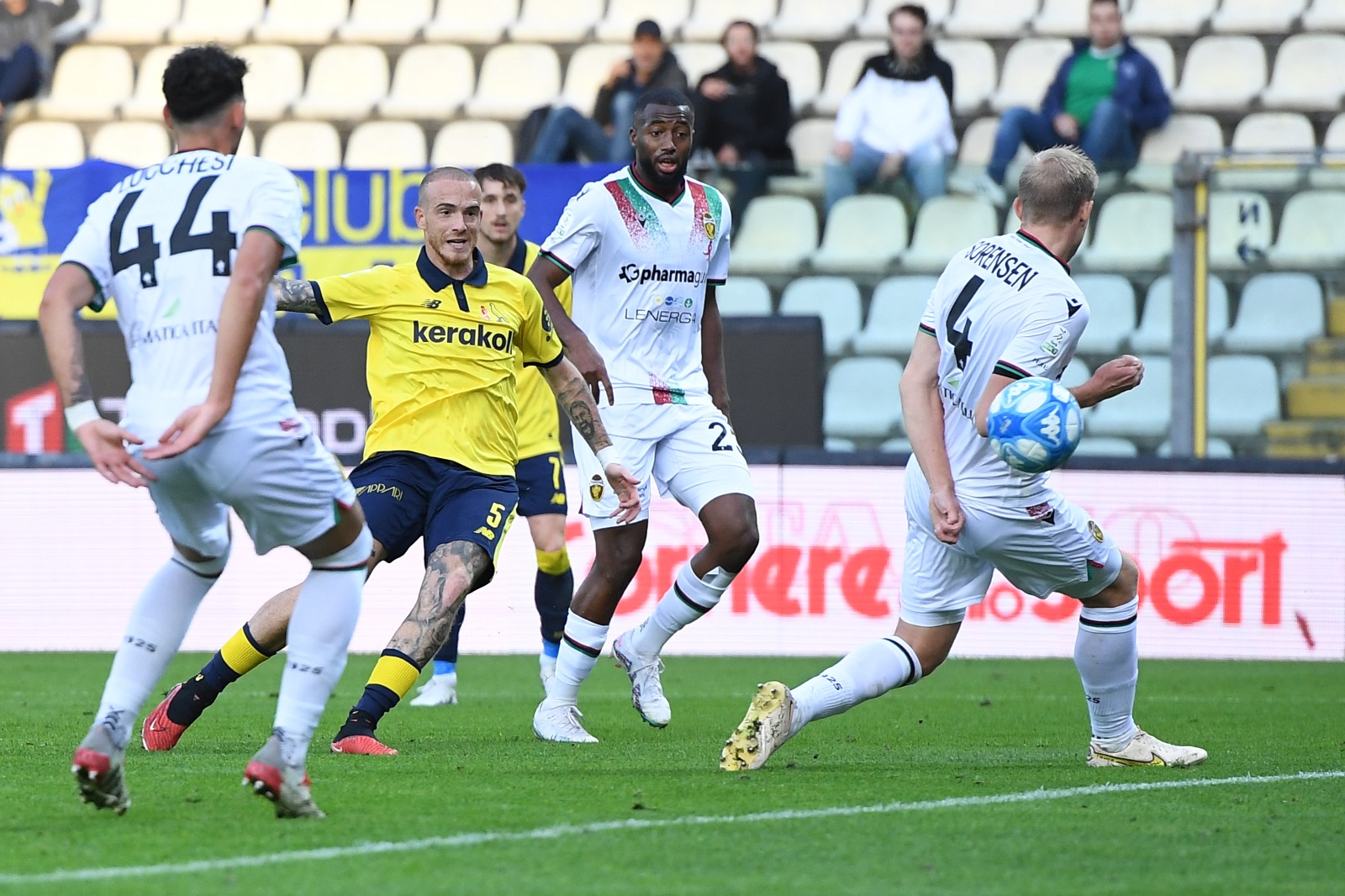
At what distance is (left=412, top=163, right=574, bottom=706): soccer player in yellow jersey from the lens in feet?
27.8

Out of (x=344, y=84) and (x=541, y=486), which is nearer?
(x=541, y=486)

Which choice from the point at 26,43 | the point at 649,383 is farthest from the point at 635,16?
the point at 649,383

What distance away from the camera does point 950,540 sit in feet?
18.6

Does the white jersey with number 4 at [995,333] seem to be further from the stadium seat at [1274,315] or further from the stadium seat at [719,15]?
the stadium seat at [719,15]

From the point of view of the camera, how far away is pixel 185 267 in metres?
4.48

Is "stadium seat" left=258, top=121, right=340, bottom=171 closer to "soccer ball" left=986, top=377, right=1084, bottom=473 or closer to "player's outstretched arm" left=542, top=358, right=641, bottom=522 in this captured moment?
"player's outstretched arm" left=542, top=358, right=641, bottom=522

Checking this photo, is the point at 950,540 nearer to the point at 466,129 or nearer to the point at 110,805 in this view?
the point at 110,805

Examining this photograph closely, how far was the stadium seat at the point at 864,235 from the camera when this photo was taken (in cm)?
1214

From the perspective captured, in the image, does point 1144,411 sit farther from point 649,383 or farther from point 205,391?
point 205,391

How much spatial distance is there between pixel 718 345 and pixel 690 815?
3140mm

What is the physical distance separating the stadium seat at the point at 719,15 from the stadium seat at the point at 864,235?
5001 millimetres

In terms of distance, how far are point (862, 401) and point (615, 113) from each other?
11.7 ft

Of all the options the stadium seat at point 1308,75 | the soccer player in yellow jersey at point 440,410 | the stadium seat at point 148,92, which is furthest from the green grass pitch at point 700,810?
the stadium seat at point 148,92

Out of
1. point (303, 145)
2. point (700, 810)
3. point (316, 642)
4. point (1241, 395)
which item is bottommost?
point (700, 810)
